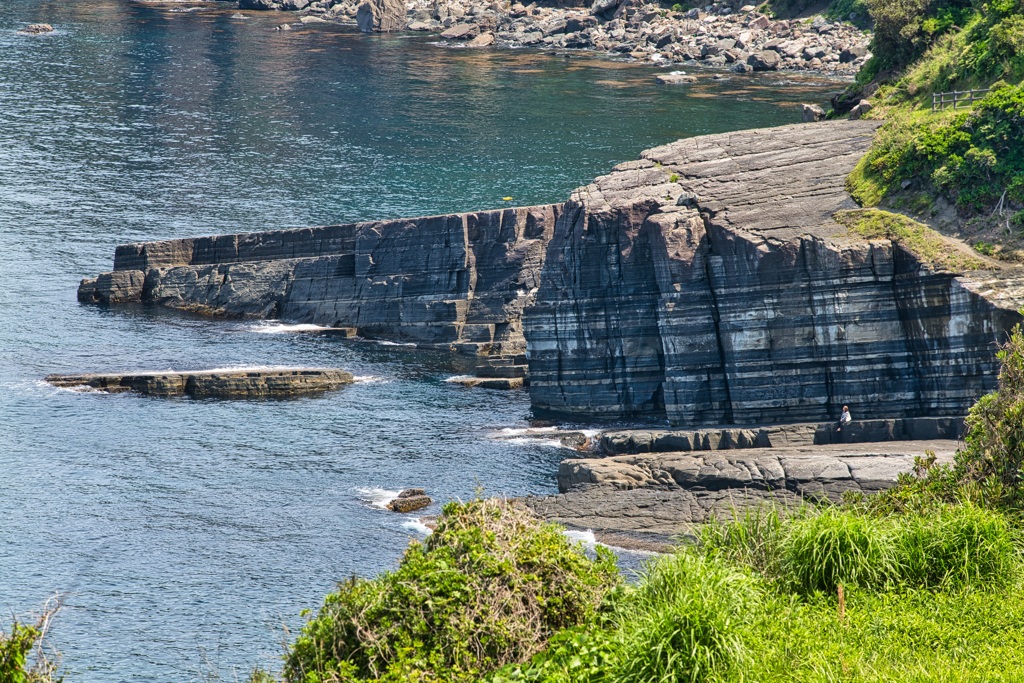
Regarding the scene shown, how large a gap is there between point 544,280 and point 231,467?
63.0ft

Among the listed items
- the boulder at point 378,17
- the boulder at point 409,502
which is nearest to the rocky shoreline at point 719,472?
the boulder at point 409,502

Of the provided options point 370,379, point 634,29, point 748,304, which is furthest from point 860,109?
point 634,29

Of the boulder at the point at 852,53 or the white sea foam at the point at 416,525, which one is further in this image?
the boulder at the point at 852,53

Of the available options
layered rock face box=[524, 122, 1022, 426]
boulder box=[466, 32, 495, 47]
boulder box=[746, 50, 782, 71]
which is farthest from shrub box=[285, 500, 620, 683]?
boulder box=[466, 32, 495, 47]

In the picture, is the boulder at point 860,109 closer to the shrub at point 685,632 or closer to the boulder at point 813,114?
the boulder at point 813,114

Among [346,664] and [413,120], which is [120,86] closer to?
[413,120]

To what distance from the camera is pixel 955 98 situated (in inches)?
2532

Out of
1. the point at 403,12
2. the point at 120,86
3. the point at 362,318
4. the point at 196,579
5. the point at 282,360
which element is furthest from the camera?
the point at 403,12

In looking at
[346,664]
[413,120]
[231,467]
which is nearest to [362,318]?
Result: [231,467]

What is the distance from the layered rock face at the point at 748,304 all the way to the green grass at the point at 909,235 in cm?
48

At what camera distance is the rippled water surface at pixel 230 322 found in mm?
45750

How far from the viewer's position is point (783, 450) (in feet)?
172

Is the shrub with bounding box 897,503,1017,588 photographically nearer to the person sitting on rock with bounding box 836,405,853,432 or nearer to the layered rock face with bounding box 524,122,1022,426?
the layered rock face with bounding box 524,122,1022,426

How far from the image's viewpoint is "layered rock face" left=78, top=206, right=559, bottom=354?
259ft
